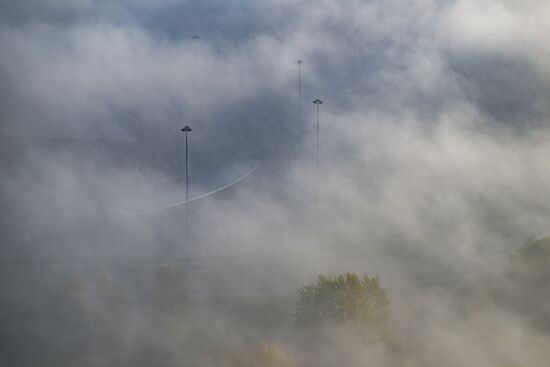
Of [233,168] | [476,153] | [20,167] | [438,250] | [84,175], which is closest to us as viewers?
[438,250]

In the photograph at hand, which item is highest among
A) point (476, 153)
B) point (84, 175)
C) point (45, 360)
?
point (476, 153)

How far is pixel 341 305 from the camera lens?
2697 cm

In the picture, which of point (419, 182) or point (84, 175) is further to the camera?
point (419, 182)

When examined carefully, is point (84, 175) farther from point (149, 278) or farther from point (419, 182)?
point (419, 182)

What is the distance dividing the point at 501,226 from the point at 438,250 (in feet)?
39.5

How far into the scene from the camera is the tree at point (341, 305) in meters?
27.0

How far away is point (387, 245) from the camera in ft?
144

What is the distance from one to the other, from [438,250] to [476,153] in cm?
3398

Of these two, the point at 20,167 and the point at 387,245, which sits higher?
the point at 20,167

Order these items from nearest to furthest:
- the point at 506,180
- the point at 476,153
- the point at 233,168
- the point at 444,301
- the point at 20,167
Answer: the point at 444,301, the point at 20,167, the point at 233,168, the point at 506,180, the point at 476,153

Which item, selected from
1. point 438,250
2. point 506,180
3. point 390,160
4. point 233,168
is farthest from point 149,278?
point 506,180

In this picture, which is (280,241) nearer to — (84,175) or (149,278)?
(149,278)

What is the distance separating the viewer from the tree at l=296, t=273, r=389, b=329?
27016 mm

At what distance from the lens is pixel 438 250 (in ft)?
141
